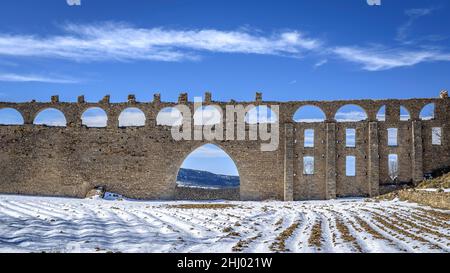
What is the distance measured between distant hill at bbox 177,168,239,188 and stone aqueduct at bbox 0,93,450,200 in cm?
2323

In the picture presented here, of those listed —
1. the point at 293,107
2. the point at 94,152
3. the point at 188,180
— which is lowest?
the point at 188,180

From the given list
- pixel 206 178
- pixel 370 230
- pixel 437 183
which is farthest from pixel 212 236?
pixel 206 178

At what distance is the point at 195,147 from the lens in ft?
109

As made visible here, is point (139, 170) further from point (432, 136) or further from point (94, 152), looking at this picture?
point (432, 136)

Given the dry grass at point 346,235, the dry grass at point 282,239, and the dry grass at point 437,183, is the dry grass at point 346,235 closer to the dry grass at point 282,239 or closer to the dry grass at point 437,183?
the dry grass at point 282,239

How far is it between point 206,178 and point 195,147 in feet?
89.9

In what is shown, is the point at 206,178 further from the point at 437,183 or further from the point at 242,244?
the point at 242,244

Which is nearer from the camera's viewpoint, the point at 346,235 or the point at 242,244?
the point at 242,244

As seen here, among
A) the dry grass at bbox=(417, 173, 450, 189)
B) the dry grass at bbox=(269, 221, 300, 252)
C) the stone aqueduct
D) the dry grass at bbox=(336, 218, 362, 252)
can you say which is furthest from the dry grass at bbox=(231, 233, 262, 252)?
the stone aqueduct

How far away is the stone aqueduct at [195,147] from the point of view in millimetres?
31688
